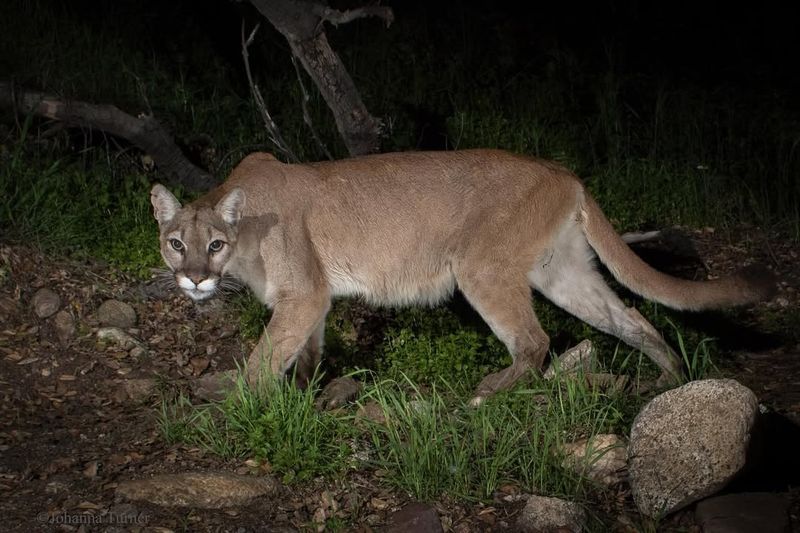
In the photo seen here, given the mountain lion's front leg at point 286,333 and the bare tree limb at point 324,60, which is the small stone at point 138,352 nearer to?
the mountain lion's front leg at point 286,333

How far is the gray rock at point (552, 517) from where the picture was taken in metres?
4.37

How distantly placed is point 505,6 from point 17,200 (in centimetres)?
567

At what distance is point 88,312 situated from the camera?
21.3 ft

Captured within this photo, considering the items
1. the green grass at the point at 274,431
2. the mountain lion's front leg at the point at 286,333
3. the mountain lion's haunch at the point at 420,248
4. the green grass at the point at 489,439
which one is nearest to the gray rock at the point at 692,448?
the green grass at the point at 489,439

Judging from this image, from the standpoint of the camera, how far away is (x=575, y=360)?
18.8ft

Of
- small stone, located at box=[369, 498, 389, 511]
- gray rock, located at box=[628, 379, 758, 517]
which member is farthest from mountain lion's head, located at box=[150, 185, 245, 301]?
gray rock, located at box=[628, 379, 758, 517]

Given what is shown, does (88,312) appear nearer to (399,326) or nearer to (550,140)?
(399,326)

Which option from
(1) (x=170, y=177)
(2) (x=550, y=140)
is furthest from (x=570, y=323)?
(1) (x=170, y=177)

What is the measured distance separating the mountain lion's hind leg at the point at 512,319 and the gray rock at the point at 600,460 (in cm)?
81

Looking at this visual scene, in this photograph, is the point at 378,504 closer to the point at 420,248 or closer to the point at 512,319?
the point at 512,319

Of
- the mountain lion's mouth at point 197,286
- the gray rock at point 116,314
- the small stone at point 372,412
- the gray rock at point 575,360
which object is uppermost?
the mountain lion's mouth at point 197,286

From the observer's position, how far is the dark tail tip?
17.6 feet

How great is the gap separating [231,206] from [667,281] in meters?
2.34

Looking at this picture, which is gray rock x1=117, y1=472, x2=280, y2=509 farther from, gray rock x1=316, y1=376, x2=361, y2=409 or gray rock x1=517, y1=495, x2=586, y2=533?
gray rock x1=517, y1=495, x2=586, y2=533
